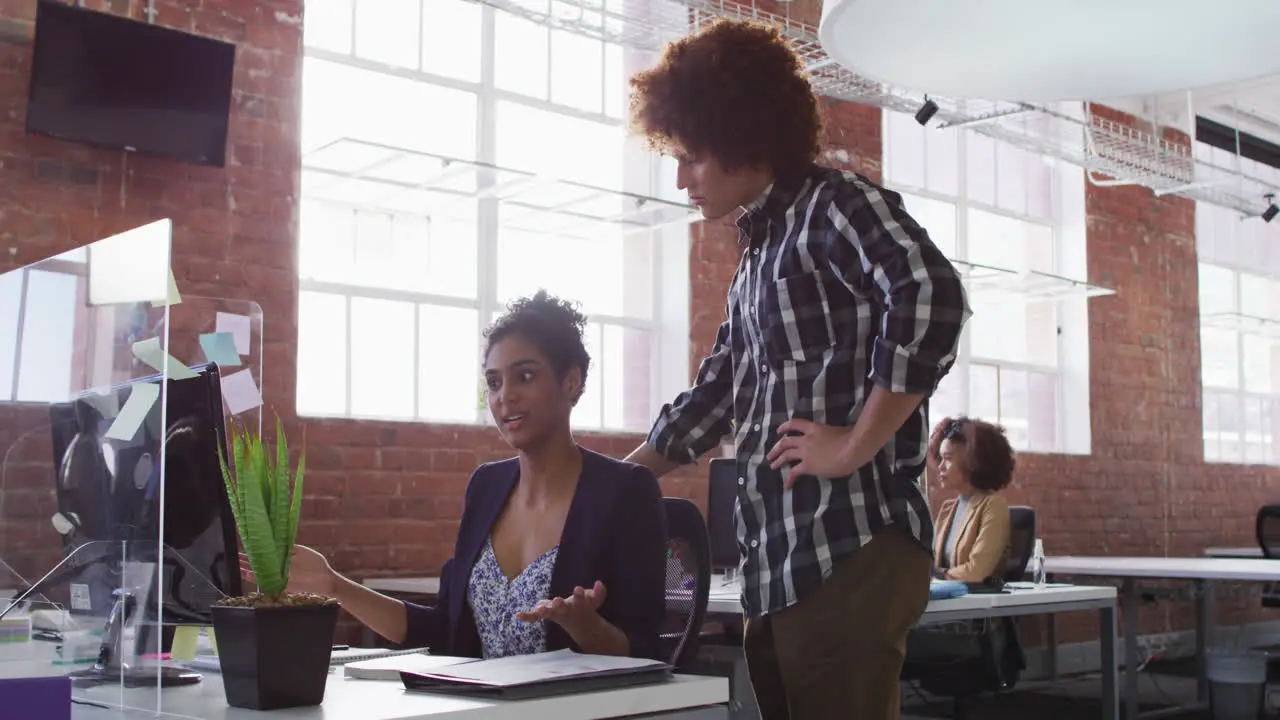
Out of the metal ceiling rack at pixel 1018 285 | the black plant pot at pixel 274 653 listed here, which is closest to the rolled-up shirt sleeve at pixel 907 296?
the black plant pot at pixel 274 653

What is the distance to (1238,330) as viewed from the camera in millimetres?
8773

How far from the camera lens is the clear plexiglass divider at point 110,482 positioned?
1.32 metres

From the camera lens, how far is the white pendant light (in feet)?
5.74

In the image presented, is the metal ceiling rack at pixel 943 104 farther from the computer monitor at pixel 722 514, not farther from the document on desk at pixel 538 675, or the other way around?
the document on desk at pixel 538 675

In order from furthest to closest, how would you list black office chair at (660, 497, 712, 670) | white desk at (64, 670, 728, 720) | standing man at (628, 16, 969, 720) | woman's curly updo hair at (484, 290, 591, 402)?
black office chair at (660, 497, 712, 670) → woman's curly updo hair at (484, 290, 591, 402) → standing man at (628, 16, 969, 720) → white desk at (64, 670, 728, 720)

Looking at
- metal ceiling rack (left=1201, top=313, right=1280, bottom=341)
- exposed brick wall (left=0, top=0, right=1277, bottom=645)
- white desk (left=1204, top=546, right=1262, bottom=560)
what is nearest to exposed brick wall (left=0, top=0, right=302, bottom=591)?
exposed brick wall (left=0, top=0, right=1277, bottom=645)

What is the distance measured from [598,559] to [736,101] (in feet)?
2.40

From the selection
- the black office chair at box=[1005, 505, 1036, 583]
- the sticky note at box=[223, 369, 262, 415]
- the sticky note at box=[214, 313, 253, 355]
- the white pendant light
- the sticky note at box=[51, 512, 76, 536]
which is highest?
the white pendant light

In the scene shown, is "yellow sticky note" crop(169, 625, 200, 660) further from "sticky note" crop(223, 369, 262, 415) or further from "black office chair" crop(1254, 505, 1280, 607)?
A: "black office chair" crop(1254, 505, 1280, 607)

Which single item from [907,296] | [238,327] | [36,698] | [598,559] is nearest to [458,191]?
[238,327]

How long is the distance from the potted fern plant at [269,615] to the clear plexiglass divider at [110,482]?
8 cm

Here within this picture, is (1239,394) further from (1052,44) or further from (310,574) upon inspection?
(310,574)

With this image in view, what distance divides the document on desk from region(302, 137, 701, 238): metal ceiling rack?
2.59 meters

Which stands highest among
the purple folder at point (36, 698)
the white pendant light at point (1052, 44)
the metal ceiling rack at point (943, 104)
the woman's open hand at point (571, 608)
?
the metal ceiling rack at point (943, 104)
